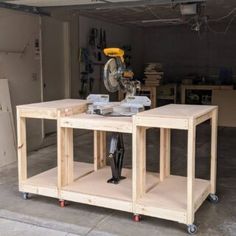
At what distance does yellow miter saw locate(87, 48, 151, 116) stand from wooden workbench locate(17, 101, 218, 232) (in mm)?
161

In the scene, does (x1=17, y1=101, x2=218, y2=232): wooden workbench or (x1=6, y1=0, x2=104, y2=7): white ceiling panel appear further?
(x1=6, y1=0, x2=104, y2=7): white ceiling panel

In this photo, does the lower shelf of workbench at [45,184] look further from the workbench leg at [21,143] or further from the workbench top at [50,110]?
the workbench top at [50,110]

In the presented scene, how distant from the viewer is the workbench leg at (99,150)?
159 inches

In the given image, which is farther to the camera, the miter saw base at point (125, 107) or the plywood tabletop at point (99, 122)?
the miter saw base at point (125, 107)

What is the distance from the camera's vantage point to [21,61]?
5445 mm

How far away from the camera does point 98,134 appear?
405 cm

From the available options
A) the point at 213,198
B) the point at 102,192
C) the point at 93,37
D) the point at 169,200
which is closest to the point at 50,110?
the point at 102,192

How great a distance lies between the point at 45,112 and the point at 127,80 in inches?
32.7

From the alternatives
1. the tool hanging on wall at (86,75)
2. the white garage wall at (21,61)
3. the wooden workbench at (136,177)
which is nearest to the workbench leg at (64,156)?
the wooden workbench at (136,177)

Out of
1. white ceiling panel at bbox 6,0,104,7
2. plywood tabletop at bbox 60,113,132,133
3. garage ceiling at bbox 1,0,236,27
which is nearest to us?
plywood tabletop at bbox 60,113,132,133

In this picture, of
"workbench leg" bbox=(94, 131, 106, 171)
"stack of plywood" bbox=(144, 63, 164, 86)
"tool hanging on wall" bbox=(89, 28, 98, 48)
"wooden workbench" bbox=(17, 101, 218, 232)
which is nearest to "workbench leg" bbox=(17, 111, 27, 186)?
"wooden workbench" bbox=(17, 101, 218, 232)

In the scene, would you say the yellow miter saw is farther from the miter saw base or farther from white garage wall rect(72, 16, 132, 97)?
white garage wall rect(72, 16, 132, 97)

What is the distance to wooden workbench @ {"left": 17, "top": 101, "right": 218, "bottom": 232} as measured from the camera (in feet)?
9.49

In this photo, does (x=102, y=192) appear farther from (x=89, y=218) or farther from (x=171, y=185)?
(x=171, y=185)
